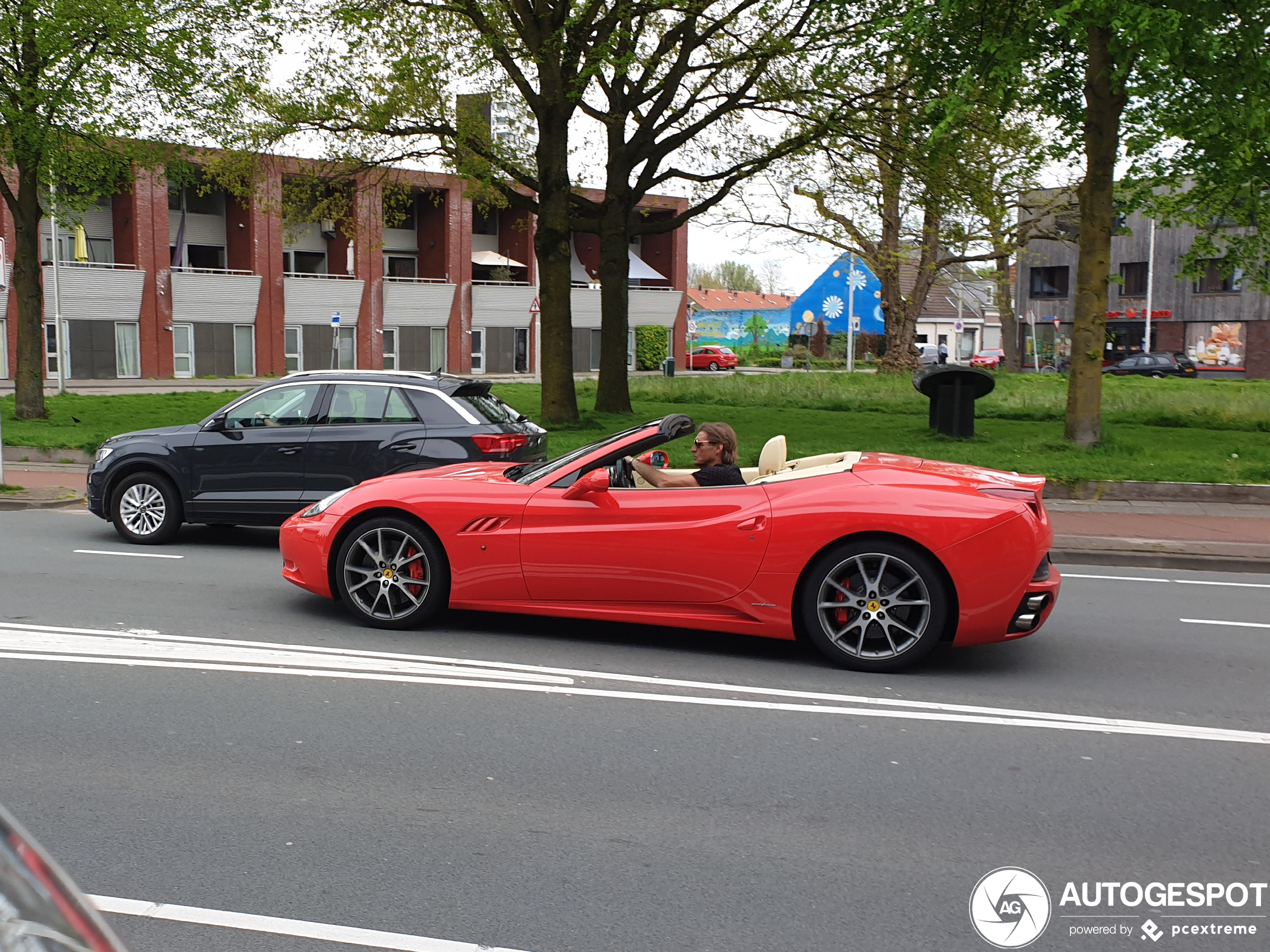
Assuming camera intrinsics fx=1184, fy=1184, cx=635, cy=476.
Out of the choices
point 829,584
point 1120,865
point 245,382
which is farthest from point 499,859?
point 245,382

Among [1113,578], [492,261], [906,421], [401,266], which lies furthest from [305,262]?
[1113,578]

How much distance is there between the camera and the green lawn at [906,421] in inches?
637

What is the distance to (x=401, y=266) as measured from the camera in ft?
191

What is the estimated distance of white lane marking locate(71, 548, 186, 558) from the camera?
10266mm

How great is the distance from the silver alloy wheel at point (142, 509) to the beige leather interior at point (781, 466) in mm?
5726

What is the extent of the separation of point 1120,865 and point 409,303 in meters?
54.2

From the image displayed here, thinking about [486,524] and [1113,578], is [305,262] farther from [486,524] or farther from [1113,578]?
[486,524]

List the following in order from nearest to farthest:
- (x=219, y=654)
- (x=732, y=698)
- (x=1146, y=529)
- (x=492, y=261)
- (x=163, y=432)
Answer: (x=732, y=698), (x=219, y=654), (x=163, y=432), (x=1146, y=529), (x=492, y=261)

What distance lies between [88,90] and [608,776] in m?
21.5

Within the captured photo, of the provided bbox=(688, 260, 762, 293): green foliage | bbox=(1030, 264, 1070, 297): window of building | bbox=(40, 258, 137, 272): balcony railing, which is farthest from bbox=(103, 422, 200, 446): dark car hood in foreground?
bbox=(688, 260, 762, 293): green foliage

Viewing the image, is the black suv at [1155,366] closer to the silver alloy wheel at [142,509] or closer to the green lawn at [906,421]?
the green lawn at [906,421]

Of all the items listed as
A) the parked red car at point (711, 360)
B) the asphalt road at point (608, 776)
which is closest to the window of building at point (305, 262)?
the parked red car at point (711, 360)

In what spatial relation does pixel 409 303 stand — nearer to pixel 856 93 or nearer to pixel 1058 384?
pixel 1058 384

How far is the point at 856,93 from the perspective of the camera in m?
20.6
